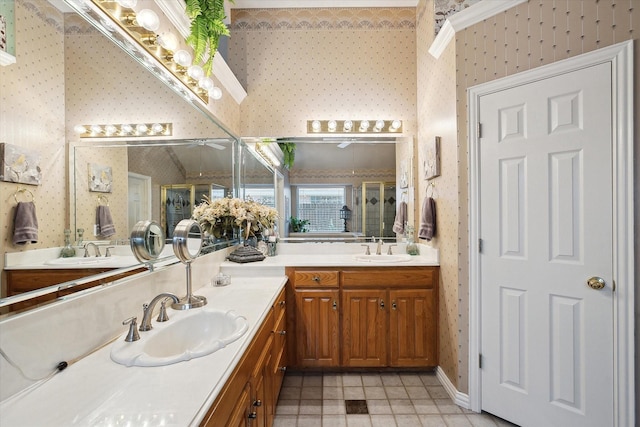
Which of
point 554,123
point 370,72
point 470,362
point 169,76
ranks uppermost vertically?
point 370,72

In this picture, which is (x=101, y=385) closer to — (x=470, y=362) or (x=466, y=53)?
(x=470, y=362)

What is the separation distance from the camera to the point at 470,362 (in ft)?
6.63

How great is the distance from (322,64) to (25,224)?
2750 millimetres

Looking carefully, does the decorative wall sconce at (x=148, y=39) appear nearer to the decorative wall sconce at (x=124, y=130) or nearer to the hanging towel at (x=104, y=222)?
the decorative wall sconce at (x=124, y=130)

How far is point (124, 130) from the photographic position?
1323mm

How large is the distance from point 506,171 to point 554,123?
1.10ft

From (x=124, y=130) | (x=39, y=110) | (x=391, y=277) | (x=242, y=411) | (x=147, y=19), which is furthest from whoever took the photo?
(x=391, y=277)

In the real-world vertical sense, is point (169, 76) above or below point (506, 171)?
above

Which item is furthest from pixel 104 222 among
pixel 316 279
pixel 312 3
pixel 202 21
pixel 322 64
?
pixel 312 3

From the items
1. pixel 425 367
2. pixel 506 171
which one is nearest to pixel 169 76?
pixel 506 171

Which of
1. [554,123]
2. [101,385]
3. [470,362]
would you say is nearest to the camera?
[101,385]

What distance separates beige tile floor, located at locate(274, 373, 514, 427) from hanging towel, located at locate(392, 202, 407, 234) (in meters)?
1.23

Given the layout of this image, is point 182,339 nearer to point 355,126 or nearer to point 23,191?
point 23,191

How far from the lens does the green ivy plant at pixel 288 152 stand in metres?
3.04
